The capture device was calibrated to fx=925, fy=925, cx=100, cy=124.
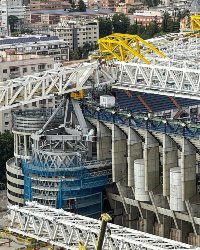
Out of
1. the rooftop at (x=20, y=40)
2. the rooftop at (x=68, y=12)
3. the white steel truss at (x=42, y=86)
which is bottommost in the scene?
the rooftop at (x=68, y=12)

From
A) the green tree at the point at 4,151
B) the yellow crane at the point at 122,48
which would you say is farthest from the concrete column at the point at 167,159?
the green tree at the point at 4,151

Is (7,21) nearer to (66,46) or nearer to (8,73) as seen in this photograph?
(66,46)

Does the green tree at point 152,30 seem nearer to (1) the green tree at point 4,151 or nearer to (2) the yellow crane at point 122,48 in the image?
(1) the green tree at point 4,151

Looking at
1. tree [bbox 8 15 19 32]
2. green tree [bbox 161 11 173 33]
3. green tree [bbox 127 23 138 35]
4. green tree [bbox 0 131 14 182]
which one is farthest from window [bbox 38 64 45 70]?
tree [bbox 8 15 19 32]

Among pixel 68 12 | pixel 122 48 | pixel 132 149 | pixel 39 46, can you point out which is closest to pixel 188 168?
pixel 132 149

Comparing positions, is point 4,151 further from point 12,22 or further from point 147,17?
point 147,17

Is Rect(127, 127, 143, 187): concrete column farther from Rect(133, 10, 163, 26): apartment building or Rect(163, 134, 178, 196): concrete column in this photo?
Rect(133, 10, 163, 26): apartment building
